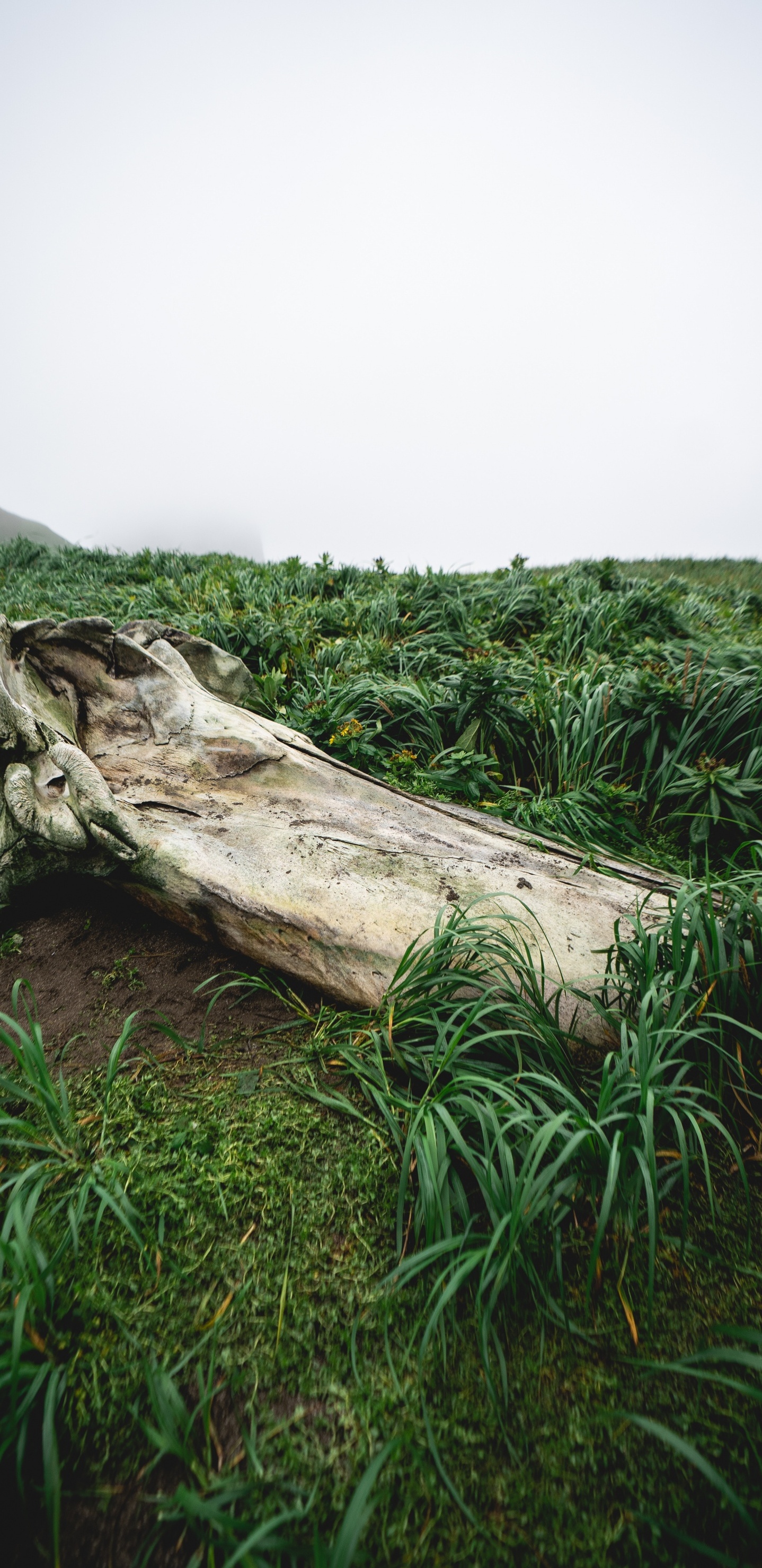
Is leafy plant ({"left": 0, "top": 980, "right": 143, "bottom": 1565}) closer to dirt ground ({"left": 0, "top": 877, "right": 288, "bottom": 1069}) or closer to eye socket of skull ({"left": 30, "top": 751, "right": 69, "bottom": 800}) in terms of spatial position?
dirt ground ({"left": 0, "top": 877, "right": 288, "bottom": 1069})

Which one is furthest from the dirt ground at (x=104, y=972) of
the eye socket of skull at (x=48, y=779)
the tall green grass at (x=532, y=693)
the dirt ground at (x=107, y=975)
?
the tall green grass at (x=532, y=693)

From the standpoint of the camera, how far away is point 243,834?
2.52m

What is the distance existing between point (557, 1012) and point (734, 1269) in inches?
28.0

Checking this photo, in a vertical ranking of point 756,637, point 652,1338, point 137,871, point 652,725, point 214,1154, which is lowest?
point 214,1154

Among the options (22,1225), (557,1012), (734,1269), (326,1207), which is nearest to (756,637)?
(557,1012)

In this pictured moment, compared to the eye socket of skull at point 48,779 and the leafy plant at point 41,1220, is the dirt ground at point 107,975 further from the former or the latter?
the eye socket of skull at point 48,779

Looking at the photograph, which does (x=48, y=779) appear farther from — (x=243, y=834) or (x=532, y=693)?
(x=532, y=693)

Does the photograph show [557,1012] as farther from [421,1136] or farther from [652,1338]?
[652,1338]

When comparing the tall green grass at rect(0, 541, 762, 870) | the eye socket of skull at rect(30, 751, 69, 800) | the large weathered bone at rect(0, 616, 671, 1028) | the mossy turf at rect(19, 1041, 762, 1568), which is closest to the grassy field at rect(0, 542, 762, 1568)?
the mossy turf at rect(19, 1041, 762, 1568)

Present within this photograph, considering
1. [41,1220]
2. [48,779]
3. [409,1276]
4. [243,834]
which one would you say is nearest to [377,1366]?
[409,1276]

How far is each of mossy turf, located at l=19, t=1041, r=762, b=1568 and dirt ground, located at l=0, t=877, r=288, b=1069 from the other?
433mm

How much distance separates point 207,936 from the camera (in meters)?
2.37

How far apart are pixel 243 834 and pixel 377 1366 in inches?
68.3

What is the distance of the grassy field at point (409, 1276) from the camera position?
3.41ft
